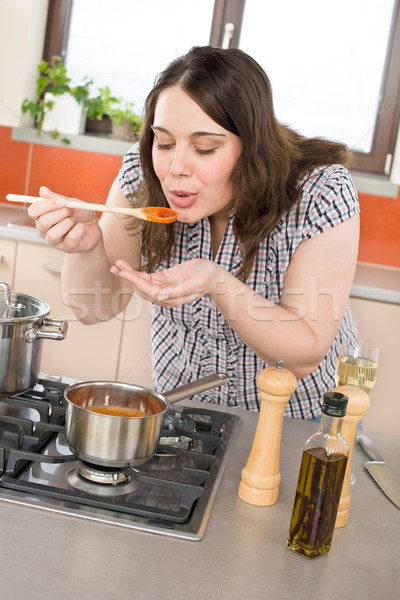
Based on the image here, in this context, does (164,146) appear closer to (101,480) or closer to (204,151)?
(204,151)

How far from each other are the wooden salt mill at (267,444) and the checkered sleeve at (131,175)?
2.37 feet

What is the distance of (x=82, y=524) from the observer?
0.84 meters

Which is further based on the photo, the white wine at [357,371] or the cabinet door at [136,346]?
the cabinet door at [136,346]

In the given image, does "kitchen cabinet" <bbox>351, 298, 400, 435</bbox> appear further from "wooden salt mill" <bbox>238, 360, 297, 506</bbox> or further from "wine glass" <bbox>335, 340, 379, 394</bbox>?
"wooden salt mill" <bbox>238, 360, 297, 506</bbox>

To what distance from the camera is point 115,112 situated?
3.09 m

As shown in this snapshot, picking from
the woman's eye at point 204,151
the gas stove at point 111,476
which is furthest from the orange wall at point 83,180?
the gas stove at point 111,476

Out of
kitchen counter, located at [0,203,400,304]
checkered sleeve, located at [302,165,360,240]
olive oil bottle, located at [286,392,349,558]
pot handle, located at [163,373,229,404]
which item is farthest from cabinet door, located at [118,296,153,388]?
olive oil bottle, located at [286,392,349,558]

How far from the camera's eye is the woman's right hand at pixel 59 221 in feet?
3.90

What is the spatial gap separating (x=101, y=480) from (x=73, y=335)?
1831 mm

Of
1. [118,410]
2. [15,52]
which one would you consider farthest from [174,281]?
[15,52]

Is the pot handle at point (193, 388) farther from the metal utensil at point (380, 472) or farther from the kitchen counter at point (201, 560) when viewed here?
the metal utensil at point (380, 472)

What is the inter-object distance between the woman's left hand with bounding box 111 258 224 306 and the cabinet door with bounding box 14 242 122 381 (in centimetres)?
148

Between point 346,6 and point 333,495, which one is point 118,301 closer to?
point 333,495

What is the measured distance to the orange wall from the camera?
3043mm
